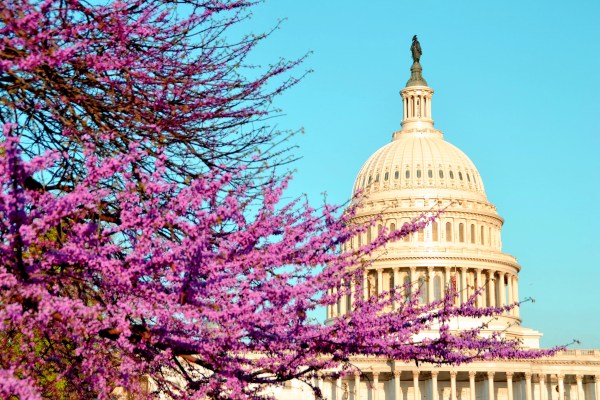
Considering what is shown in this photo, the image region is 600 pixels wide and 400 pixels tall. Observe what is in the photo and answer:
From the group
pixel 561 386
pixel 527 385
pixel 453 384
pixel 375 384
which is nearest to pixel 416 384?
pixel 453 384

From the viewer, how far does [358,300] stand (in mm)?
15727

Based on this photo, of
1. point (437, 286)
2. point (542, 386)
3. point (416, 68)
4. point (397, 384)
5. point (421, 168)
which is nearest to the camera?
point (397, 384)

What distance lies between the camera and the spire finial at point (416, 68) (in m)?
149

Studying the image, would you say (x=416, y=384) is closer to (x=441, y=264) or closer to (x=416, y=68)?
(x=441, y=264)

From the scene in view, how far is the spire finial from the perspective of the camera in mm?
149375

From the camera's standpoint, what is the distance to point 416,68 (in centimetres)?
15212

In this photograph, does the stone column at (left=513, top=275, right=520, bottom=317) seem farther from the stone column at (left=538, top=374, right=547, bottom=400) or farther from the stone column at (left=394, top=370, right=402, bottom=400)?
the stone column at (left=394, top=370, right=402, bottom=400)

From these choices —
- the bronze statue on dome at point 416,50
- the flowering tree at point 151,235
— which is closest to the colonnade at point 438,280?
the bronze statue on dome at point 416,50

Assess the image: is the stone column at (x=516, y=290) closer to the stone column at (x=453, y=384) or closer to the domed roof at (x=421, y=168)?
the domed roof at (x=421, y=168)

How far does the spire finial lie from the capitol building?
18 cm

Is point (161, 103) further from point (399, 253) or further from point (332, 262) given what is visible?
point (399, 253)

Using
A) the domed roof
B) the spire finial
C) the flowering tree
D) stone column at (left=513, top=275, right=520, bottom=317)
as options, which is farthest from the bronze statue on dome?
the flowering tree

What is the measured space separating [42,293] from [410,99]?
452 ft

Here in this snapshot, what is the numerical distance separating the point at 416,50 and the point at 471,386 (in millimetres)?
62756
